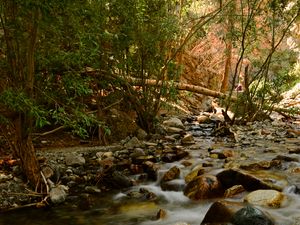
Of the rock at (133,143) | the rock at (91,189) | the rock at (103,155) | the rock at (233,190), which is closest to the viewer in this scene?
the rock at (233,190)

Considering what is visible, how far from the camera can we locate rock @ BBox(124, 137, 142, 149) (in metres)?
7.60

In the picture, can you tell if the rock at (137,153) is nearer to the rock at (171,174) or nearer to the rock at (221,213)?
the rock at (171,174)

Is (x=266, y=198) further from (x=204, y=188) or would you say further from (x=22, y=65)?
(x=22, y=65)

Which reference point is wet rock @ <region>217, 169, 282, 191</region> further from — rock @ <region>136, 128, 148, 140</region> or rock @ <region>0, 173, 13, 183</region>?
rock @ <region>136, 128, 148, 140</region>

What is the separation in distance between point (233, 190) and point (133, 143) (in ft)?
12.1

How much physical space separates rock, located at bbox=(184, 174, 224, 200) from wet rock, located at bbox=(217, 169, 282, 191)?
0.11 metres

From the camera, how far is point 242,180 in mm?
4578

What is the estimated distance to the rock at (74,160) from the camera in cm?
596

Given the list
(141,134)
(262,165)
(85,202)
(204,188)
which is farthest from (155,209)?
(141,134)

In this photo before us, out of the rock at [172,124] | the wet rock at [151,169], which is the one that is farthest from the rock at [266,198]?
the rock at [172,124]

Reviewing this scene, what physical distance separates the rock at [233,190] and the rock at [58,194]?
209cm

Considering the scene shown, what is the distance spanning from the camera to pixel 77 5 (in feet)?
13.4

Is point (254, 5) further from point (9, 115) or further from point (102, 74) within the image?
point (9, 115)

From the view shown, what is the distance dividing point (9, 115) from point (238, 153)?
4.33 m
